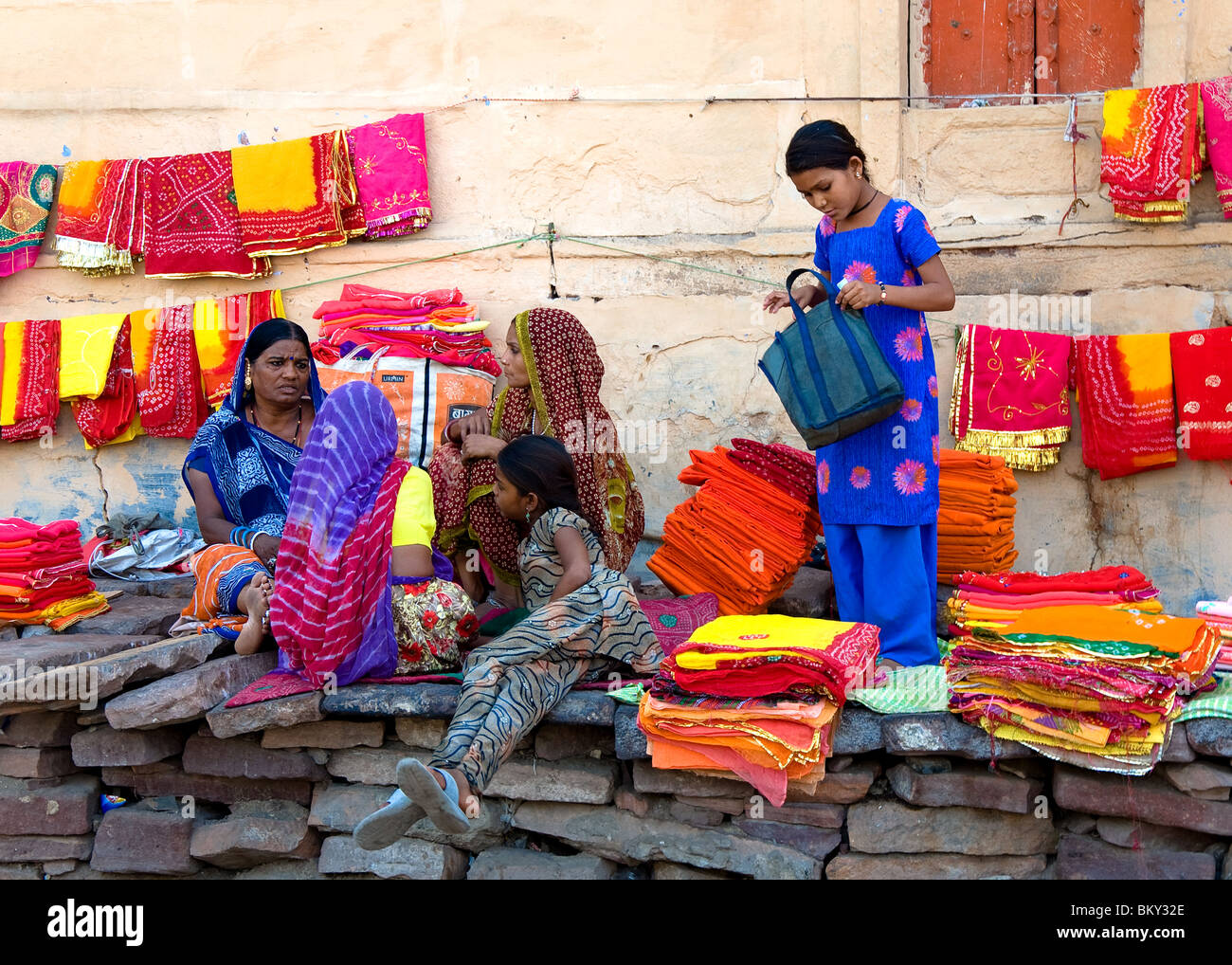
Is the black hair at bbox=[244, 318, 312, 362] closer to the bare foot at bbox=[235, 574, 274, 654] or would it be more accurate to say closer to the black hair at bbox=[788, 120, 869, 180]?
the bare foot at bbox=[235, 574, 274, 654]

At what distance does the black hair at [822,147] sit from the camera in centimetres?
383

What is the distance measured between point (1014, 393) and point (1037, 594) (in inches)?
63.7

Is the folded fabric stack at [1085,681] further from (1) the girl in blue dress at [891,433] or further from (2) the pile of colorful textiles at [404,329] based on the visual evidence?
(2) the pile of colorful textiles at [404,329]

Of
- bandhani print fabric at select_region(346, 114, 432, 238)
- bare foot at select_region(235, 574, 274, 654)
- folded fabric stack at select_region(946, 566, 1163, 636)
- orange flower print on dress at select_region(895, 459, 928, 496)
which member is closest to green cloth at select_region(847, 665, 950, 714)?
folded fabric stack at select_region(946, 566, 1163, 636)

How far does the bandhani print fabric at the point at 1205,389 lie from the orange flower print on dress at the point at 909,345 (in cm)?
174

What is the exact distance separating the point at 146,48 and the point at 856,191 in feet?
12.3

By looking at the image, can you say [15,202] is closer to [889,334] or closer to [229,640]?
[229,640]

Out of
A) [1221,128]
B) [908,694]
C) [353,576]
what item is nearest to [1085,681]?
[908,694]

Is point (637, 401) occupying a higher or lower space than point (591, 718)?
higher

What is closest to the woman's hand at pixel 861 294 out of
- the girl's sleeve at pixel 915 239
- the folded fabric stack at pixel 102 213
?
the girl's sleeve at pixel 915 239

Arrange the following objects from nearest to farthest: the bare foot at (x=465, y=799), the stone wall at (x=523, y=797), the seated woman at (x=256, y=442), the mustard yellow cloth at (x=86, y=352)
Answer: the bare foot at (x=465, y=799), the stone wall at (x=523, y=797), the seated woman at (x=256, y=442), the mustard yellow cloth at (x=86, y=352)

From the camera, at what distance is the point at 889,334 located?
4023mm

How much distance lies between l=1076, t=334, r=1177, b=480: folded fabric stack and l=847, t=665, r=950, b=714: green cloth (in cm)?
187
